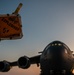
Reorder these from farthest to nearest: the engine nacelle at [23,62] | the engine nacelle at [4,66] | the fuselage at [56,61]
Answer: the engine nacelle at [4,66]
the engine nacelle at [23,62]
the fuselage at [56,61]

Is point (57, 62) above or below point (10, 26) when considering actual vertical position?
below

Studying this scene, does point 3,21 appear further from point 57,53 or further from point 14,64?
point 14,64

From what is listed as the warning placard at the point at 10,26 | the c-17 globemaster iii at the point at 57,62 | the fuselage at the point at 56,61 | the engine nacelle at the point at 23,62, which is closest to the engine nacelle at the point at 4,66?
the engine nacelle at the point at 23,62

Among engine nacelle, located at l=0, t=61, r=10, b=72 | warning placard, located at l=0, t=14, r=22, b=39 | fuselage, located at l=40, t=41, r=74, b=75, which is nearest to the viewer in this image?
warning placard, located at l=0, t=14, r=22, b=39

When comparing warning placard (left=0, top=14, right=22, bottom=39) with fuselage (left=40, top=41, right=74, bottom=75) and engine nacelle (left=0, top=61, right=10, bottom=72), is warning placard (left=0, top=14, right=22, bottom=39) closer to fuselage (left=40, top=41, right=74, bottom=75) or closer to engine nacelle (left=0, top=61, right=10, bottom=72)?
fuselage (left=40, top=41, right=74, bottom=75)

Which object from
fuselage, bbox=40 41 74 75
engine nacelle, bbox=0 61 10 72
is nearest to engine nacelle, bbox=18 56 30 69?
fuselage, bbox=40 41 74 75

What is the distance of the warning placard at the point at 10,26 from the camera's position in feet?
27.7

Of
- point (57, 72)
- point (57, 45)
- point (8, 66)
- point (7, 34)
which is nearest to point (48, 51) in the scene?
point (57, 45)

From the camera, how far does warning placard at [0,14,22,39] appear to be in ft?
27.7

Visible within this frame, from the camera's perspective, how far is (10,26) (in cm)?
868

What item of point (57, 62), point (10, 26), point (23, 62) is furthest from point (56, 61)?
point (23, 62)

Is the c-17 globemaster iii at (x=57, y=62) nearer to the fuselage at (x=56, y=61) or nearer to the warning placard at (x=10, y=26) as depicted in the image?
the fuselage at (x=56, y=61)

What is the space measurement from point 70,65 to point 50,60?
1.48 metres

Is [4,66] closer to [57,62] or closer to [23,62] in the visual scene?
[23,62]
